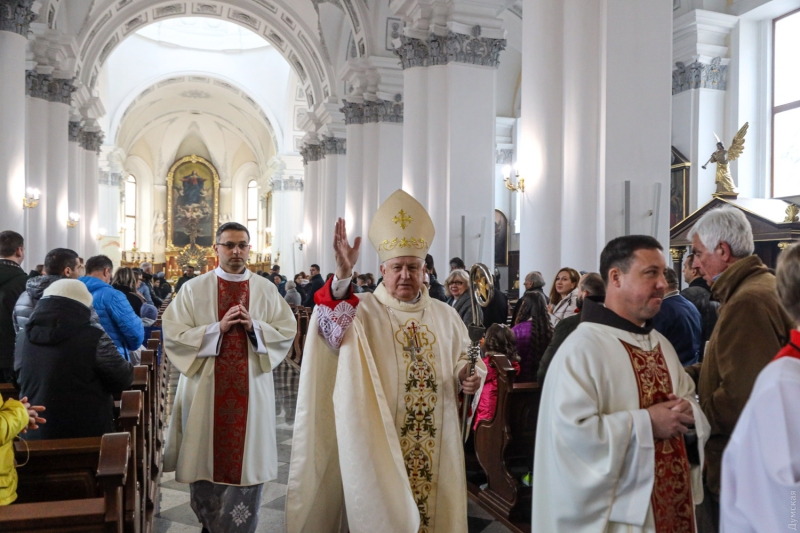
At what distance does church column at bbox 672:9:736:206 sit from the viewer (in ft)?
42.5

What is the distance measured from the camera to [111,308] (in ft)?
16.9

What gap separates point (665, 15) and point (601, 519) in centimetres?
651

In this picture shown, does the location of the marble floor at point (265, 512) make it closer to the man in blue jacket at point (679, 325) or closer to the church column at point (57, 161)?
the man in blue jacket at point (679, 325)

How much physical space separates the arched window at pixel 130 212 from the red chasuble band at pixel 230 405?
34995mm

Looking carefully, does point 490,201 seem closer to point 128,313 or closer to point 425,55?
point 425,55

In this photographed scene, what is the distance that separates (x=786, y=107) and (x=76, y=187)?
55.0 feet

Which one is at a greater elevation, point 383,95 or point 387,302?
point 383,95

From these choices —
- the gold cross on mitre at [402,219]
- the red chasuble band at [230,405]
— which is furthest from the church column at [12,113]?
the gold cross on mitre at [402,219]

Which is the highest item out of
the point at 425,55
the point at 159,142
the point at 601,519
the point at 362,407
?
the point at 159,142

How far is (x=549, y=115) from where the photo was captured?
821 cm

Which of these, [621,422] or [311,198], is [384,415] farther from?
[311,198]

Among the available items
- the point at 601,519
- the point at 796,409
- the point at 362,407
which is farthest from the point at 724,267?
the point at 362,407

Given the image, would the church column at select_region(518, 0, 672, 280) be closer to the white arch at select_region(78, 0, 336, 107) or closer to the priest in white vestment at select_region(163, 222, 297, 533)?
the priest in white vestment at select_region(163, 222, 297, 533)

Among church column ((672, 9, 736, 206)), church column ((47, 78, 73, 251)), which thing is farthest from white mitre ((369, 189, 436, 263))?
church column ((47, 78, 73, 251))
